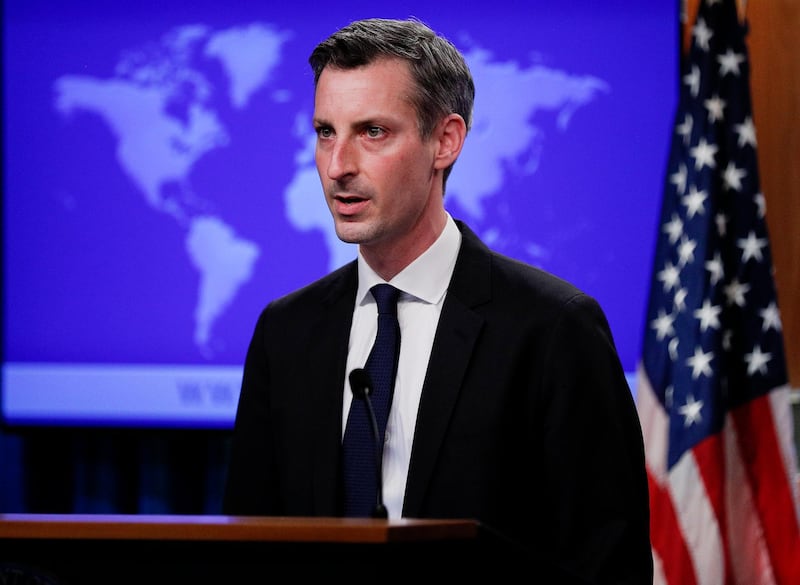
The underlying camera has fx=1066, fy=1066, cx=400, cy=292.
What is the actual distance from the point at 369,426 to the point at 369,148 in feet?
1.76

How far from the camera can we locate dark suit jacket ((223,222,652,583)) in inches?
76.7

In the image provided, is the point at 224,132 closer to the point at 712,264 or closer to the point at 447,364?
the point at 712,264

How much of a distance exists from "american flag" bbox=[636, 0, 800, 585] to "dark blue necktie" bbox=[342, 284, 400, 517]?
62.5 inches

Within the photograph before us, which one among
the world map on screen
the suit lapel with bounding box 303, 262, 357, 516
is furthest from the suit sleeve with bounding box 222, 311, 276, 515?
the world map on screen

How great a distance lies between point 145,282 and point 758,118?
7.71 ft

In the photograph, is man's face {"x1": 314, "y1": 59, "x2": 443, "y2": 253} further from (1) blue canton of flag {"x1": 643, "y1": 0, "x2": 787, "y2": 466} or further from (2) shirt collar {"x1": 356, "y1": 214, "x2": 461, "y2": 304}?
(1) blue canton of flag {"x1": 643, "y1": 0, "x2": 787, "y2": 466}

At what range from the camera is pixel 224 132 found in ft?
13.4

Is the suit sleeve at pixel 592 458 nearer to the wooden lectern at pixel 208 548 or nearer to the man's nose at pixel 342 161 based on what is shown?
the man's nose at pixel 342 161

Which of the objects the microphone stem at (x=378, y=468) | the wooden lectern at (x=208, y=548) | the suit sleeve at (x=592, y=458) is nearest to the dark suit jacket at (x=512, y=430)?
the suit sleeve at (x=592, y=458)

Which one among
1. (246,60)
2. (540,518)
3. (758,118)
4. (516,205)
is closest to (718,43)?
(758,118)

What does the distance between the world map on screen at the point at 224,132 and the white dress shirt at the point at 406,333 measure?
1733 millimetres

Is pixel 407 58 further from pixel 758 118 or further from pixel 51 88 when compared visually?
pixel 51 88

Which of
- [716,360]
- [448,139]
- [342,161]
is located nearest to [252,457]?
[342,161]

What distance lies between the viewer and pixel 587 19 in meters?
3.87
